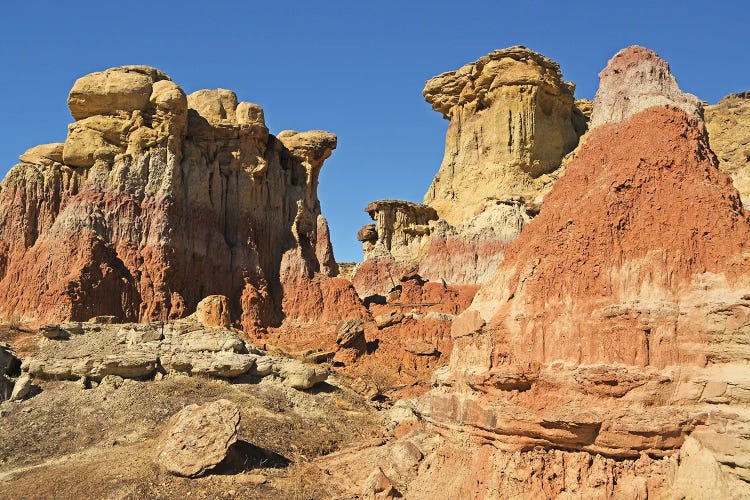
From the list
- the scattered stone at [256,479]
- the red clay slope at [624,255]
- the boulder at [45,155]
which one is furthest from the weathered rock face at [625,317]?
the boulder at [45,155]

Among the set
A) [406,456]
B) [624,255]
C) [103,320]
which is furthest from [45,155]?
[624,255]

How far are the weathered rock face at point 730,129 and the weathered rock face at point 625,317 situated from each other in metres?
27.3

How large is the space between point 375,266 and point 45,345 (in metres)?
30.8

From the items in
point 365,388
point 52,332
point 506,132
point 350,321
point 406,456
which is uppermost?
point 506,132

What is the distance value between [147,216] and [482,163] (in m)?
33.6

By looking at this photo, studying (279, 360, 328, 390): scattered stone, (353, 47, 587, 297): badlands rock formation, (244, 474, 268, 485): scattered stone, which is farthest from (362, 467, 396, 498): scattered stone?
(353, 47, 587, 297): badlands rock formation

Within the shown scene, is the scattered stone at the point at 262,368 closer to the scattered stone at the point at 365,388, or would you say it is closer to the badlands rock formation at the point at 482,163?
the scattered stone at the point at 365,388

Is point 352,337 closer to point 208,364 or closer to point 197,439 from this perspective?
point 208,364

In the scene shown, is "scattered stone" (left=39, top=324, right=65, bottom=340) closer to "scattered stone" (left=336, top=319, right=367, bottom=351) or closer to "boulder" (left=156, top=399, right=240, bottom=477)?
"boulder" (left=156, top=399, right=240, bottom=477)

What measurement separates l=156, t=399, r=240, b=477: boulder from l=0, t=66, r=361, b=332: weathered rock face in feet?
54.4

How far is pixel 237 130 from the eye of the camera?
4228 cm

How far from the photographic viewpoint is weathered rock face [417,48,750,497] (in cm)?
1180

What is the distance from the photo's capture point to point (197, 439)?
17391mm

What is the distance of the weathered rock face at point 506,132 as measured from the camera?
200 feet
